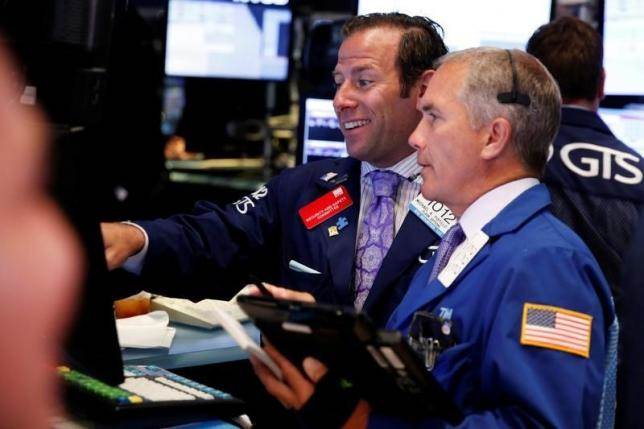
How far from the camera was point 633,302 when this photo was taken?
4.15ft

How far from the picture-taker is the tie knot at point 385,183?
2994 mm

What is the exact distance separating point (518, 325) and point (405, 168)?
3.75 ft

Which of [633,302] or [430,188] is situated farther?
[430,188]

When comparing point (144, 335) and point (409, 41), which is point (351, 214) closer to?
point (409, 41)

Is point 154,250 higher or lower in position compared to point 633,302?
lower

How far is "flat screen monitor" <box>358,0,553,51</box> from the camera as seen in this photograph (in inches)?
158

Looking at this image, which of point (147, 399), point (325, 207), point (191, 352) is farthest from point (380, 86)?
point (147, 399)

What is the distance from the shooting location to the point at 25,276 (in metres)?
0.73

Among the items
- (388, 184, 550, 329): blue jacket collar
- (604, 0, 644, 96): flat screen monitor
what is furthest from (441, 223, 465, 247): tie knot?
(604, 0, 644, 96): flat screen monitor

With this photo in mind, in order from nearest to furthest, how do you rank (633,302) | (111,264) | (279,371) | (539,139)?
(633,302), (279,371), (539,139), (111,264)

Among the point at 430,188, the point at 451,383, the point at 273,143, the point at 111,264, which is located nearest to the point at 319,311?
the point at 451,383

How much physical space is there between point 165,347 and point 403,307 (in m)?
0.75

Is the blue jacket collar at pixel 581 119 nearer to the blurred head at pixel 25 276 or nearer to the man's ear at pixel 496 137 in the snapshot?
the man's ear at pixel 496 137

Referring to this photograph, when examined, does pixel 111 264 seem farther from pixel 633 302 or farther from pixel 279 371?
pixel 633 302
